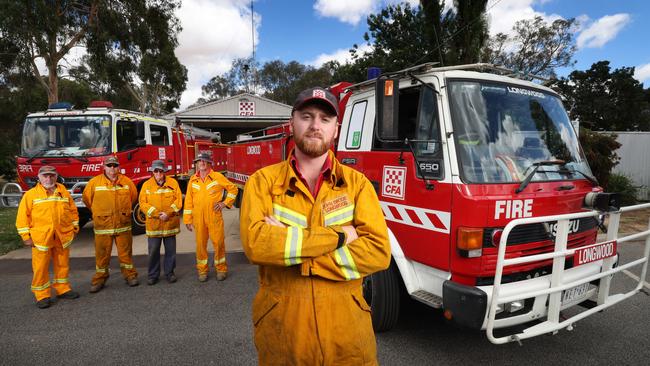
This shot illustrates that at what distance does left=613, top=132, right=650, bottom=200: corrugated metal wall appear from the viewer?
12109 mm

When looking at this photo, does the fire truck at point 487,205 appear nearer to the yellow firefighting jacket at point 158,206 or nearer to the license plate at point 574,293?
the license plate at point 574,293

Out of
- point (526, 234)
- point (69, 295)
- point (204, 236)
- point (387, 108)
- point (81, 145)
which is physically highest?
point (387, 108)

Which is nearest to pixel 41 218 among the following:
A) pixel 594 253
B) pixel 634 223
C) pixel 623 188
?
pixel 594 253

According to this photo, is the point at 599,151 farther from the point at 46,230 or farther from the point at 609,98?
the point at 609,98

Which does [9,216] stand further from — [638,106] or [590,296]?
[638,106]

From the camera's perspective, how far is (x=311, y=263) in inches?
60.1

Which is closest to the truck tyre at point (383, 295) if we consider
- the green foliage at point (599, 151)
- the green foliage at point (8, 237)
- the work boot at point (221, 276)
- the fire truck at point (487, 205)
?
the fire truck at point (487, 205)

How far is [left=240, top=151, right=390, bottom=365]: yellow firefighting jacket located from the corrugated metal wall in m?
14.4

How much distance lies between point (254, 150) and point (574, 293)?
5.42 meters

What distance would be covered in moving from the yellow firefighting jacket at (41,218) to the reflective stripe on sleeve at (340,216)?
4.14m

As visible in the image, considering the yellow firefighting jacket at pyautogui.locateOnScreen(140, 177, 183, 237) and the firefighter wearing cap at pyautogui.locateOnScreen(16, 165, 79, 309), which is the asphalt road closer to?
the firefighter wearing cap at pyautogui.locateOnScreen(16, 165, 79, 309)

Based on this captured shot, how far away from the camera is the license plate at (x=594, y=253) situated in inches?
94.9

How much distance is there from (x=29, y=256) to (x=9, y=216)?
5185 mm

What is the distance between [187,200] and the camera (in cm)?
496
